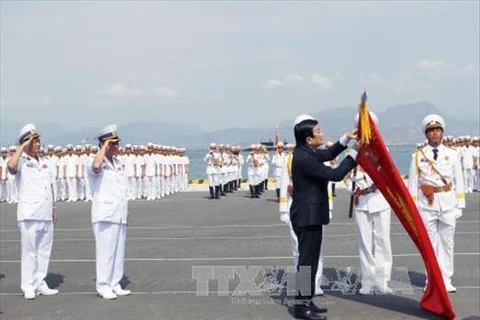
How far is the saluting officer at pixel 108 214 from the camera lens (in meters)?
8.15

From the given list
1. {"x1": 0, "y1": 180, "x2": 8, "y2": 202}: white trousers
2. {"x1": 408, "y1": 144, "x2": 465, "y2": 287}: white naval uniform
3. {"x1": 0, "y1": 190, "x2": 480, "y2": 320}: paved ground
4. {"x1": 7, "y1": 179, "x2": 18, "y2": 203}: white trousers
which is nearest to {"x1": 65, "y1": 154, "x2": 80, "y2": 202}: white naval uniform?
{"x1": 7, "y1": 179, "x2": 18, "y2": 203}: white trousers

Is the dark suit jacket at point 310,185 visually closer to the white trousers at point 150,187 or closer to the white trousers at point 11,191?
the white trousers at point 150,187

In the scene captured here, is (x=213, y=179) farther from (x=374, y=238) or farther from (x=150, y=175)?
(x=374, y=238)

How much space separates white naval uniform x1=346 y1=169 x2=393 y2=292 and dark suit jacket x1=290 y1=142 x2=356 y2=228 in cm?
152

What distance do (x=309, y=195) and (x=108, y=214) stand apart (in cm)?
279

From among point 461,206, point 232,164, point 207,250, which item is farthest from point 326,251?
point 232,164

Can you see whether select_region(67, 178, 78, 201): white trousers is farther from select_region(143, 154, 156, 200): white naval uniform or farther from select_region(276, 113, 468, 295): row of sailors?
select_region(276, 113, 468, 295): row of sailors

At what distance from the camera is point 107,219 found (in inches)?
320

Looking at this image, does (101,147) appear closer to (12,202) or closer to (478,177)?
(12,202)

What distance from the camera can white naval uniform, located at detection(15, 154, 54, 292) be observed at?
328 inches

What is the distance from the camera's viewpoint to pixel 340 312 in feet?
23.8

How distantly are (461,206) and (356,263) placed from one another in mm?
2344

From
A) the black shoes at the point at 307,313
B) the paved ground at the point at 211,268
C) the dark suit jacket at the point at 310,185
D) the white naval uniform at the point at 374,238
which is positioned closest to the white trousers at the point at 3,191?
the paved ground at the point at 211,268

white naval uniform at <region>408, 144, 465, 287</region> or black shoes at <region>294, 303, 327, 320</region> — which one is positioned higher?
white naval uniform at <region>408, 144, 465, 287</region>
